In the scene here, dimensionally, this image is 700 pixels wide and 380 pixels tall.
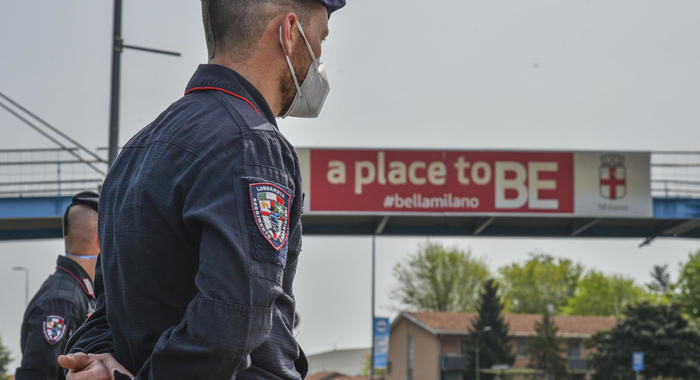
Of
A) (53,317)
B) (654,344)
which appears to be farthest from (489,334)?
(53,317)

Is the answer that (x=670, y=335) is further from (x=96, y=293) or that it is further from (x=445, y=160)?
(x=96, y=293)

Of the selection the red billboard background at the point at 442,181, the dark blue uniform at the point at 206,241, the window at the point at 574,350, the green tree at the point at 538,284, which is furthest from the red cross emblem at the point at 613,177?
the green tree at the point at 538,284

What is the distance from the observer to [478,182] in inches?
1112

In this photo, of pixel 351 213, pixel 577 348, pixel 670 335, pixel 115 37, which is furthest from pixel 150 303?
pixel 577 348

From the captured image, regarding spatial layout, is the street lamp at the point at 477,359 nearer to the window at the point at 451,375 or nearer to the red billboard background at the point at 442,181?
the window at the point at 451,375

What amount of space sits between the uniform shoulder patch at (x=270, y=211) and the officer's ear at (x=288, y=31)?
408 millimetres

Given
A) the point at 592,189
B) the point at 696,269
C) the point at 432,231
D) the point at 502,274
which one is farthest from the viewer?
the point at 502,274

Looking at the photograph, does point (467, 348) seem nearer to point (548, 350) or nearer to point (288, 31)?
point (548, 350)

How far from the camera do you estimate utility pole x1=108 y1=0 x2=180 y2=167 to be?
33.4 ft

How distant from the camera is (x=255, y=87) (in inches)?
86.4

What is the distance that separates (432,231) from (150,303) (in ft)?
96.0

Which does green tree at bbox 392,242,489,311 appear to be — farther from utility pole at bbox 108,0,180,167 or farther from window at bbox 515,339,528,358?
utility pole at bbox 108,0,180,167

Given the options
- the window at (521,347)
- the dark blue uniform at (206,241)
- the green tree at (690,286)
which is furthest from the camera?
the window at (521,347)

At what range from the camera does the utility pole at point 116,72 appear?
10.2 m
